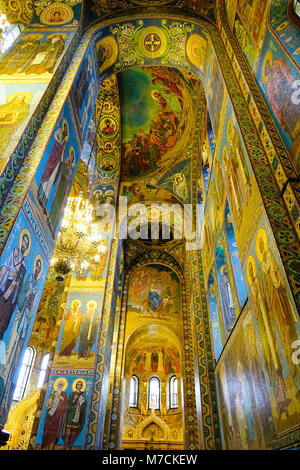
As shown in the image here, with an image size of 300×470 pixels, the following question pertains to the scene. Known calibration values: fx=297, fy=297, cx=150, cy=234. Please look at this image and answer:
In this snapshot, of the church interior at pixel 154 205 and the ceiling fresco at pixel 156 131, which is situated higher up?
the ceiling fresco at pixel 156 131

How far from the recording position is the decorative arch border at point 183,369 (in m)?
9.61

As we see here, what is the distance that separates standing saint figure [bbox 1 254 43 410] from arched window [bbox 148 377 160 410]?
53.0 feet

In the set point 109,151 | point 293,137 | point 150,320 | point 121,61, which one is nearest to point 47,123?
point 293,137

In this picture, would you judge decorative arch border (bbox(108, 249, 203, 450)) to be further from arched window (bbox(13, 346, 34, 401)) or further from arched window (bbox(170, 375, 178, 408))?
arched window (bbox(170, 375, 178, 408))

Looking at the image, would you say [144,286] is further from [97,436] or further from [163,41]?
[163,41]

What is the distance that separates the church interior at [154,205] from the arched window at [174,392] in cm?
497

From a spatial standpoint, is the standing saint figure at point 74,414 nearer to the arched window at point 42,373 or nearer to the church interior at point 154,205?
the church interior at point 154,205

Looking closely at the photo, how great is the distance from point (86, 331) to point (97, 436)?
8.21ft

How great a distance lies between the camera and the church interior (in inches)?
143

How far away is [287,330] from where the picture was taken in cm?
305

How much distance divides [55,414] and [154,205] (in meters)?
8.29

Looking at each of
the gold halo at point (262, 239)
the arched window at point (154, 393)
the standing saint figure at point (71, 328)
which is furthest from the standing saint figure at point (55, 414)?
the arched window at point (154, 393)

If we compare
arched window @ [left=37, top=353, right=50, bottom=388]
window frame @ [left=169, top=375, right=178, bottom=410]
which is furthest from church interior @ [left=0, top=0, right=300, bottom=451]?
window frame @ [left=169, top=375, right=178, bottom=410]

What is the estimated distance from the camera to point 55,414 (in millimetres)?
7113
